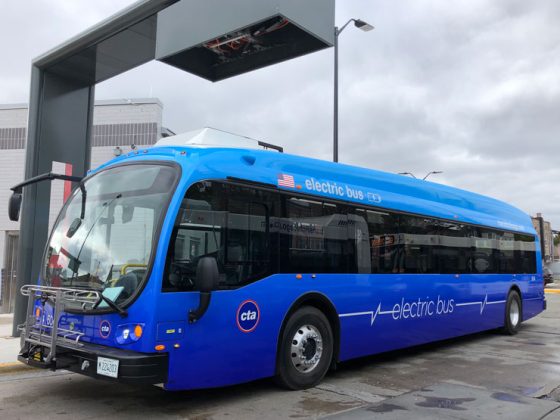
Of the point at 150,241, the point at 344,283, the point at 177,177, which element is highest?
the point at 177,177

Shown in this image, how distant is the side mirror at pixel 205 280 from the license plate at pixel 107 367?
92 cm

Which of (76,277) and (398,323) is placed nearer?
(76,277)

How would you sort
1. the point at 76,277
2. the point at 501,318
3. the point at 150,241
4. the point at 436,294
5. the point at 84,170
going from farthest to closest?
the point at 501,318, the point at 84,170, the point at 436,294, the point at 76,277, the point at 150,241

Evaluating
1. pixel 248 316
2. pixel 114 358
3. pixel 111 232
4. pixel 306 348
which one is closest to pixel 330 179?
pixel 306 348

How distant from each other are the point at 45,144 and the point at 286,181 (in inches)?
243

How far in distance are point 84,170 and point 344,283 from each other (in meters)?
6.63

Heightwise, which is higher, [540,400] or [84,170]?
[84,170]

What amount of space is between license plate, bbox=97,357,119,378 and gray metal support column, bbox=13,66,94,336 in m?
5.51

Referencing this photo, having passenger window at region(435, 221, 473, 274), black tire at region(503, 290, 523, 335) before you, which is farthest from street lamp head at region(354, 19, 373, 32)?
black tire at region(503, 290, 523, 335)

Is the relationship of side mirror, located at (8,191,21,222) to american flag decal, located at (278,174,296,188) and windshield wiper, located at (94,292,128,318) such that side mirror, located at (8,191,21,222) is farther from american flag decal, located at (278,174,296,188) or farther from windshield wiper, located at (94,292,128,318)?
american flag decal, located at (278,174,296,188)

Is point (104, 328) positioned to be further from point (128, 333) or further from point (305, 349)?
point (305, 349)

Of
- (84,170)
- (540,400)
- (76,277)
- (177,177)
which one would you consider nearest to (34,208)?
(84,170)

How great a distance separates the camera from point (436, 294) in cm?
940

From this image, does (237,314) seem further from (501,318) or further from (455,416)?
(501,318)
